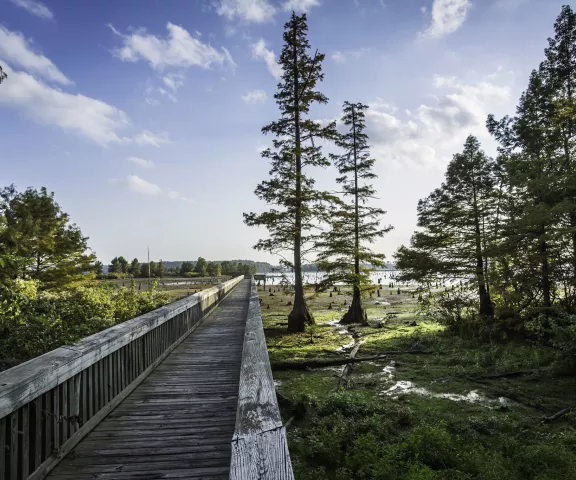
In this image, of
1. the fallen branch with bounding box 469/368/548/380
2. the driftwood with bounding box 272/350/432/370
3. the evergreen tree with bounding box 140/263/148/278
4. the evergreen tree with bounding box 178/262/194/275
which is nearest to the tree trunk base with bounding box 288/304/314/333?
the driftwood with bounding box 272/350/432/370

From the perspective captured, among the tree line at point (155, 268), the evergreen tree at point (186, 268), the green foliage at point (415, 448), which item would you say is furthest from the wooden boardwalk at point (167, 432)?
the evergreen tree at point (186, 268)

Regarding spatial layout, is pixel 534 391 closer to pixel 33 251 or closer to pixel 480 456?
pixel 480 456

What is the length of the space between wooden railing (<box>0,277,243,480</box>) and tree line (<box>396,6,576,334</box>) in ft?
41.8

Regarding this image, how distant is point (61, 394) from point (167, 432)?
3.83 ft

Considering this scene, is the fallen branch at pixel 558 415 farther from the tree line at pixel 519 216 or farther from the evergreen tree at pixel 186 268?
the evergreen tree at pixel 186 268

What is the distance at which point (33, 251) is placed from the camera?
88.6ft

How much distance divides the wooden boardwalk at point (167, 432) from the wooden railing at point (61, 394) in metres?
0.18

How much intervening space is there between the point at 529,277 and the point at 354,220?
37.3 ft

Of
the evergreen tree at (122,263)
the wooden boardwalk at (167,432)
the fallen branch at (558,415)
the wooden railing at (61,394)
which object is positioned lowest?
the fallen branch at (558,415)

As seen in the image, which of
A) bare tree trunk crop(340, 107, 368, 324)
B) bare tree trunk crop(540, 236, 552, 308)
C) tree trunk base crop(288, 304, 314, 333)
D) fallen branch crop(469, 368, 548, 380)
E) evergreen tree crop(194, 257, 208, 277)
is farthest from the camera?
evergreen tree crop(194, 257, 208, 277)

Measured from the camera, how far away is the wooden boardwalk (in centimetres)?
321

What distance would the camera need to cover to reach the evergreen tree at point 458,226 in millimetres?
19963

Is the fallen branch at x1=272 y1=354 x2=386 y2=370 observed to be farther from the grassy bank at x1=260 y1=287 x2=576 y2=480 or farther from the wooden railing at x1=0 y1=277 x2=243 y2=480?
the wooden railing at x1=0 y1=277 x2=243 y2=480

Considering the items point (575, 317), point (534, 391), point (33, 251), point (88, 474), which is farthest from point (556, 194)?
point (33, 251)
